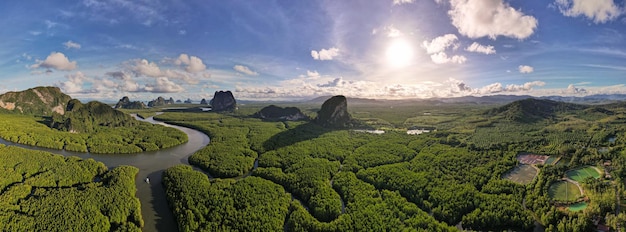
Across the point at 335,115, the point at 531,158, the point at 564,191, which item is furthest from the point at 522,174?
the point at 335,115

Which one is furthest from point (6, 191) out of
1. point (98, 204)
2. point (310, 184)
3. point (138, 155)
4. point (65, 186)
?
point (310, 184)

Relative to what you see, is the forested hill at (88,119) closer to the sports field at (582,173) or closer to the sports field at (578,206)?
the sports field at (578,206)

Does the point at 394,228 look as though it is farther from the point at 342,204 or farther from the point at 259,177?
the point at 259,177

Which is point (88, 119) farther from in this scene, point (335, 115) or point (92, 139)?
point (335, 115)

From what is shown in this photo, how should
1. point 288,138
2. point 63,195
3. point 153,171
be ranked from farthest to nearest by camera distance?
point 288,138, point 153,171, point 63,195

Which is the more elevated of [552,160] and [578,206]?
[552,160]

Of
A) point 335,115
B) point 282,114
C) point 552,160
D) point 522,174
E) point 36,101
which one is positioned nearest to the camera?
point 522,174
